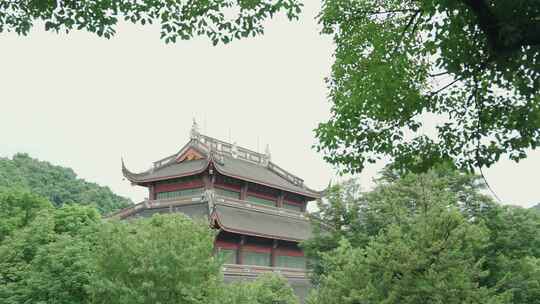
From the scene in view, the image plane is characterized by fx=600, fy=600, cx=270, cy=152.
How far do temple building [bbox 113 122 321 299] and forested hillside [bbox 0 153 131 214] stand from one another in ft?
192

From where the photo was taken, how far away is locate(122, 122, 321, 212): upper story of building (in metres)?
33.8

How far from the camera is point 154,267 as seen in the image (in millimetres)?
16812

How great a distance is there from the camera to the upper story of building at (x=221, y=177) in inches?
1331

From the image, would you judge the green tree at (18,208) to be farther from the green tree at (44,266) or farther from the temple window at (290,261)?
the temple window at (290,261)

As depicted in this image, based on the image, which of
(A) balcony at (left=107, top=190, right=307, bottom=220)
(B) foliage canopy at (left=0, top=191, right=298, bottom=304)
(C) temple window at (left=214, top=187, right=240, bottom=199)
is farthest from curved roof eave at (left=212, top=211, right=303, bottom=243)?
(B) foliage canopy at (left=0, top=191, right=298, bottom=304)

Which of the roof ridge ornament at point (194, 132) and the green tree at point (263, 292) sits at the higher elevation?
the roof ridge ornament at point (194, 132)

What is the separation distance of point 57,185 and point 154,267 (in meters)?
86.8

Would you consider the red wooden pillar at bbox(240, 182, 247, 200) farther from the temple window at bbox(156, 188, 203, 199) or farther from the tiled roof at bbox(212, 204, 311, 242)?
the temple window at bbox(156, 188, 203, 199)

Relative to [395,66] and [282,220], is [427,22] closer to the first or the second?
[395,66]

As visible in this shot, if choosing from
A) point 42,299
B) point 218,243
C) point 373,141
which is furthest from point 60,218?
point 373,141

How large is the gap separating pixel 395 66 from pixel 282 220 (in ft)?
93.9

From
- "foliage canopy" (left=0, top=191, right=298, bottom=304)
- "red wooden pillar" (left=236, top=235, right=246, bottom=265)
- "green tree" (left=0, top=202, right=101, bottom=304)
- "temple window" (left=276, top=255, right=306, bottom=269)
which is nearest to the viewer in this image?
"foliage canopy" (left=0, top=191, right=298, bottom=304)

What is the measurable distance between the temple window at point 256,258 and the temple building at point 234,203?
1 centimetres

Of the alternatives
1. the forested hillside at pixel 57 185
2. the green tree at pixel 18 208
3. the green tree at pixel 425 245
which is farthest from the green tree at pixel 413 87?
the forested hillside at pixel 57 185
